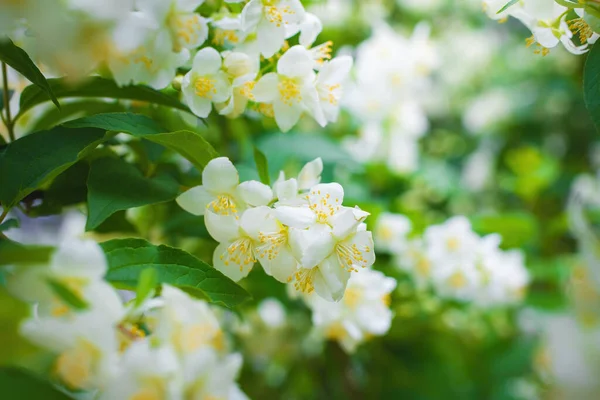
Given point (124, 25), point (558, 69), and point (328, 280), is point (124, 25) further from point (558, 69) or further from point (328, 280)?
point (558, 69)

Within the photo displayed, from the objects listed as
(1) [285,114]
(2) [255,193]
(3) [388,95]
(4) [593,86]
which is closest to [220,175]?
(2) [255,193]

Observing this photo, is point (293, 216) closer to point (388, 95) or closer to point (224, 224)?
point (224, 224)

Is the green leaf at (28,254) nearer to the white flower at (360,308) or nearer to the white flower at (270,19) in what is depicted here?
the white flower at (270,19)

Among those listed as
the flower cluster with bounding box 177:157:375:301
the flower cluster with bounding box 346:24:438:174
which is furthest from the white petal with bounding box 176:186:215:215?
the flower cluster with bounding box 346:24:438:174

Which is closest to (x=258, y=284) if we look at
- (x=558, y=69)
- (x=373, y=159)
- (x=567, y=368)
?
(x=373, y=159)

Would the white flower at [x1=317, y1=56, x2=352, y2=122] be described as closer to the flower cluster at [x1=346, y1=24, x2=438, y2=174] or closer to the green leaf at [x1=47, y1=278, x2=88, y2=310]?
the green leaf at [x1=47, y1=278, x2=88, y2=310]

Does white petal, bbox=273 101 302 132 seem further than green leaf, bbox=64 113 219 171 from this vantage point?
Yes
